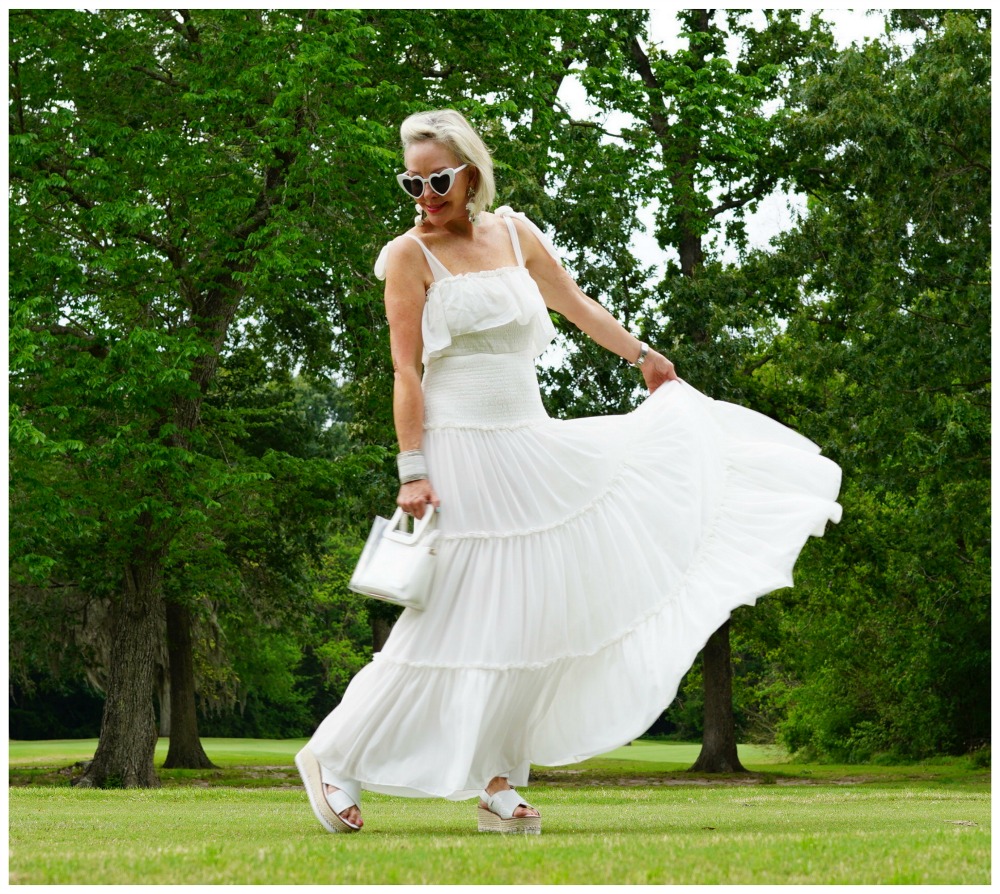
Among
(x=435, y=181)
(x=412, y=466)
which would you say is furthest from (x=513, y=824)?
(x=435, y=181)

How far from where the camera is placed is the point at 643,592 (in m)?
5.16

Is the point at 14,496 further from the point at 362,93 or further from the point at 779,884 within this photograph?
the point at 779,884

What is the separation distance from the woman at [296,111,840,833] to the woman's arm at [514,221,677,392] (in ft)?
0.79

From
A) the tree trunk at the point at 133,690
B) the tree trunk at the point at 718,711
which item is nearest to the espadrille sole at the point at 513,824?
the tree trunk at the point at 133,690

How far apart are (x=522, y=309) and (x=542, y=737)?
178 cm

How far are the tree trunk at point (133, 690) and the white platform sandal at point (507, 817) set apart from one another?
15.2 metres

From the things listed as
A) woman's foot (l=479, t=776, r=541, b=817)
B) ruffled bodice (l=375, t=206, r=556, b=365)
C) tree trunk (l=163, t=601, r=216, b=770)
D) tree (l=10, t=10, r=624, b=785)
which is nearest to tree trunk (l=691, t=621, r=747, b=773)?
tree (l=10, t=10, r=624, b=785)

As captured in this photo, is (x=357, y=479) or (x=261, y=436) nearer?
(x=357, y=479)

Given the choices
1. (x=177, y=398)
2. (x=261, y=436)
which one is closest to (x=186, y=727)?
(x=261, y=436)

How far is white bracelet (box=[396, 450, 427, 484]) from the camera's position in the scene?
16.8 feet

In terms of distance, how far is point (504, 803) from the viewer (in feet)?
16.7

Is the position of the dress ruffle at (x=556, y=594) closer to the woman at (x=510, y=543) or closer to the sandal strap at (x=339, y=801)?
the woman at (x=510, y=543)

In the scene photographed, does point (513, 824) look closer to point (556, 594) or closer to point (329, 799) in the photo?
point (329, 799)

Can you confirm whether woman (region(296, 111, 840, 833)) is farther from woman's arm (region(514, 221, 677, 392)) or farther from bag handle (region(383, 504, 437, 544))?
woman's arm (region(514, 221, 677, 392))
